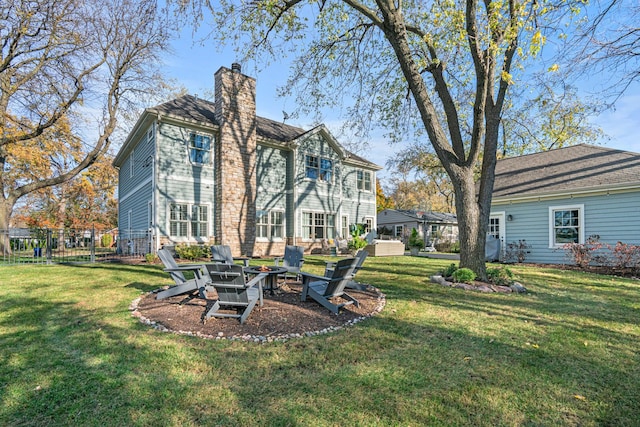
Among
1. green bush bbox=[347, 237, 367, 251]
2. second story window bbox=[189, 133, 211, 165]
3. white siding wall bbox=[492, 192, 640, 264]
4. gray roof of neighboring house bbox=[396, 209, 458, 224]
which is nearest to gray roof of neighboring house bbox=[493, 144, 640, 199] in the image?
white siding wall bbox=[492, 192, 640, 264]

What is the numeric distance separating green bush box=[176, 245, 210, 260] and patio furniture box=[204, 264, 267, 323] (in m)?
8.63

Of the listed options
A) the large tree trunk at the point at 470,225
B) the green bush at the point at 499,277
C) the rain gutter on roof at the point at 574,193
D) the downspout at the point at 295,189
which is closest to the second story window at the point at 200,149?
the downspout at the point at 295,189

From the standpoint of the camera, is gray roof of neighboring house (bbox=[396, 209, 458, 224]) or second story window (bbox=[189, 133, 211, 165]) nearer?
second story window (bbox=[189, 133, 211, 165])

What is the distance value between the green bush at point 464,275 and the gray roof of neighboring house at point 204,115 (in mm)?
12369

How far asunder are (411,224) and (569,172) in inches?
688

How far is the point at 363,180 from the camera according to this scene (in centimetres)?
2273

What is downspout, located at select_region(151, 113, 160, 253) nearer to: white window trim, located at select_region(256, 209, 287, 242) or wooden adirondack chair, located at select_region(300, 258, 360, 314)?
white window trim, located at select_region(256, 209, 287, 242)

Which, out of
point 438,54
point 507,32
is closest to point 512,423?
point 507,32

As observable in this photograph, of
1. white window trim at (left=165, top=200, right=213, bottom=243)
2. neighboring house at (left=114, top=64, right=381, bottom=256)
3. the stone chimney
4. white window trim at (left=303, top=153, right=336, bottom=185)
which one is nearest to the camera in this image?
white window trim at (left=165, top=200, right=213, bottom=243)

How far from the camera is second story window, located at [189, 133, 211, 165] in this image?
1473 cm

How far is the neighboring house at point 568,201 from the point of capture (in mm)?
11812

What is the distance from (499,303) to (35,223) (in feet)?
129

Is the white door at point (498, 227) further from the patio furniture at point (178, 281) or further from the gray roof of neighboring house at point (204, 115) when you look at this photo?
the patio furniture at point (178, 281)

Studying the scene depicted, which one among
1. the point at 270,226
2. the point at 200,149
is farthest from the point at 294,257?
the point at 270,226
